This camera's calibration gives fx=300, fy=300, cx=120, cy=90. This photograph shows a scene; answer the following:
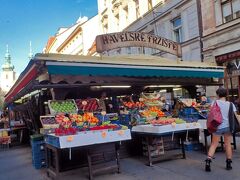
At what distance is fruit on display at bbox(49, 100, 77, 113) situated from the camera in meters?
7.16

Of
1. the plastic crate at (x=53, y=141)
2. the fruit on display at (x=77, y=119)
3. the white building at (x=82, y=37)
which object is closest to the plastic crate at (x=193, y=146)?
the fruit on display at (x=77, y=119)

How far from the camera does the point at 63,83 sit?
7961 millimetres

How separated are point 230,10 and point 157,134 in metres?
10.8

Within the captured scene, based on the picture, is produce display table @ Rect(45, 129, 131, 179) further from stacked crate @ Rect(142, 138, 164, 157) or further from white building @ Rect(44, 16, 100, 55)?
white building @ Rect(44, 16, 100, 55)

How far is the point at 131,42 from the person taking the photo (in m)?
9.27

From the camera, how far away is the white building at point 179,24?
17.3m

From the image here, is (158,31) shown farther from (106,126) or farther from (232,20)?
(106,126)

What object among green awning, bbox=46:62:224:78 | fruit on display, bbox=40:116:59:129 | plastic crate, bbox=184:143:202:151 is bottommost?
plastic crate, bbox=184:143:202:151

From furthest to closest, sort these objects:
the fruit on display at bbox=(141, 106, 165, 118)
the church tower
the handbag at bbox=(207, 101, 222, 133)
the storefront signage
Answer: the church tower, the storefront signage, the fruit on display at bbox=(141, 106, 165, 118), the handbag at bbox=(207, 101, 222, 133)

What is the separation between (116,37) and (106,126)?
11.6 ft

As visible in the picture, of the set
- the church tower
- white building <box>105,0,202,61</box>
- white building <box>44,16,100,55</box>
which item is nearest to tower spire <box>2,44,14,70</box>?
the church tower

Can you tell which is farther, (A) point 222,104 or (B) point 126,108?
(B) point 126,108

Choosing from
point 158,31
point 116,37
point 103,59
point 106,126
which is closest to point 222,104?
point 106,126

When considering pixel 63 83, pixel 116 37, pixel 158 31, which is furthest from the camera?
pixel 158 31
